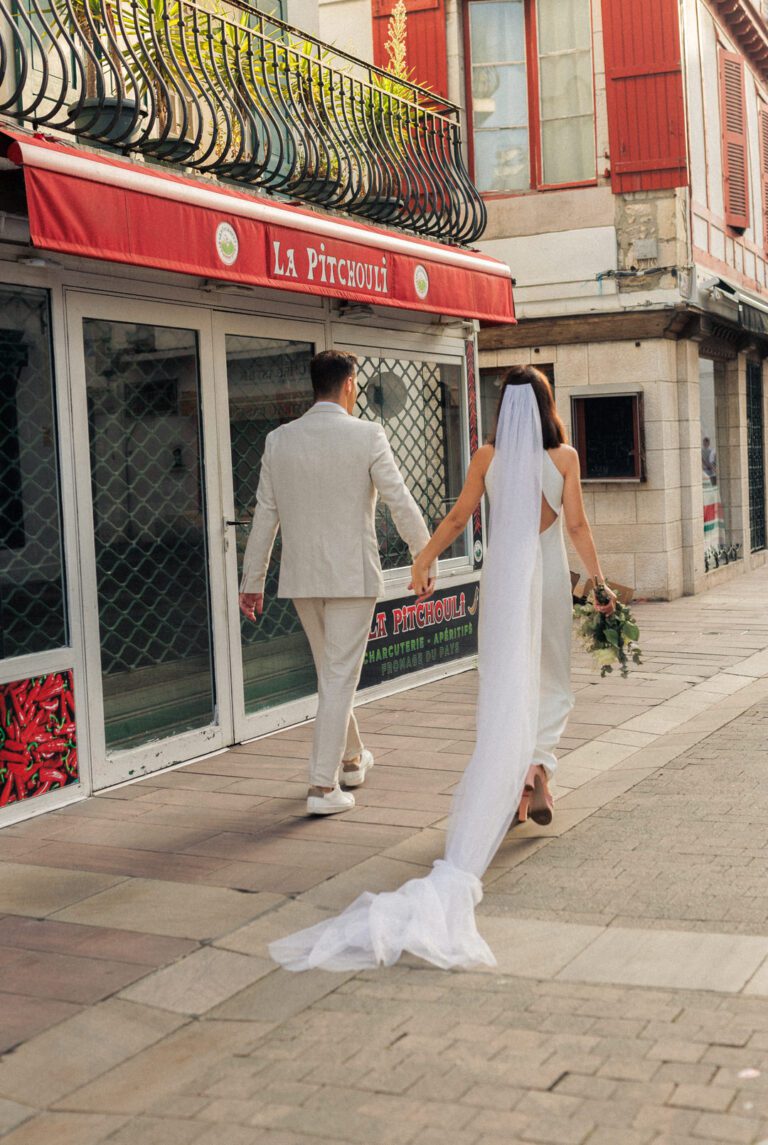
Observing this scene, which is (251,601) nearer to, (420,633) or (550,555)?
(550,555)

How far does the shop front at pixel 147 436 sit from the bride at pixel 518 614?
1.77m

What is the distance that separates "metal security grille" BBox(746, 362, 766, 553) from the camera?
19438 mm

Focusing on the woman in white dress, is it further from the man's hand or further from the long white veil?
the man's hand

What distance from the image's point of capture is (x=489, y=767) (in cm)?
531

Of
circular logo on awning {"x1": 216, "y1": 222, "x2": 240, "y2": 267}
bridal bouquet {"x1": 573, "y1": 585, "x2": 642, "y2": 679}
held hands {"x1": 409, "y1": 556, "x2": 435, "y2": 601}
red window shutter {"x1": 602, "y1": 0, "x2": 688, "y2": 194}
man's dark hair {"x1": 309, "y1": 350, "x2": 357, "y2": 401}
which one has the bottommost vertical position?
bridal bouquet {"x1": 573, "y1": 585, "x2": 642, "y2": 679}

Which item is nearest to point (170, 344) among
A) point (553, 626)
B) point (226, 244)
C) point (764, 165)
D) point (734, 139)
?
point (226, 244)

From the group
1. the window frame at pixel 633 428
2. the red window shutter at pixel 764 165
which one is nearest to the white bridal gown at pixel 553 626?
the window frame at pixel 633 428

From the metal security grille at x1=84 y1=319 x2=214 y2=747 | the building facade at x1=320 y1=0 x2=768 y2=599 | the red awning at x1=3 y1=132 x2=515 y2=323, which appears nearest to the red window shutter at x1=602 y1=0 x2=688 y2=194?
the building facade at x1=320 y1=0 x2=768 y2=599

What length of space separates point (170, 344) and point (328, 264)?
1.04 m

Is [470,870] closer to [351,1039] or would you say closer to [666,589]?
[351,1039]

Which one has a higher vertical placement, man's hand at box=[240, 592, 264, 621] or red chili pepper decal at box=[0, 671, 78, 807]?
Result: man's hand at box=[240, 592, 264, 621]

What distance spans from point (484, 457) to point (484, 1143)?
332 cm

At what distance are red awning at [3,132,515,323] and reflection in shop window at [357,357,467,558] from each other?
28.8 inches

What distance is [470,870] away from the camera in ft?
16.2
